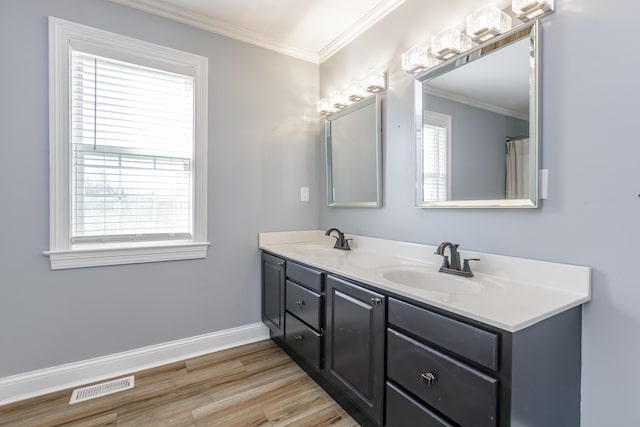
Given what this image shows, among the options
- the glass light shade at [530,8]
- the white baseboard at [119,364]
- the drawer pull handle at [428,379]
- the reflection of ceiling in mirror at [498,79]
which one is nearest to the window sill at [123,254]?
the white baseboard at [119,364]

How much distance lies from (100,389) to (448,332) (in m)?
2.07

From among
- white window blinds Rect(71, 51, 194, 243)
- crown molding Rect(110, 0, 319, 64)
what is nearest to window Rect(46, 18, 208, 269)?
white window blinds Rect(71, 51, 194, 243)

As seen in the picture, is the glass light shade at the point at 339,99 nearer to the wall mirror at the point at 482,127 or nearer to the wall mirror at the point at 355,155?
the wall mirror at the point at 355,155

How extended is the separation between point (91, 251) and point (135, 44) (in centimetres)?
139

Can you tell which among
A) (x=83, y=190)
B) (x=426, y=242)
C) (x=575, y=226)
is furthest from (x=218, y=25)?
(x=575, y=226)

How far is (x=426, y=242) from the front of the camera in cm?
182

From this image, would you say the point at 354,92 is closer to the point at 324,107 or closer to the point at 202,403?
the point at 324,107

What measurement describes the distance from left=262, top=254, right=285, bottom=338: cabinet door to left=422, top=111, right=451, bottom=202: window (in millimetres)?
1121

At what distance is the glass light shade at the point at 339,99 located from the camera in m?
2.39

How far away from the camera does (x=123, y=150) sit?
2.05 m

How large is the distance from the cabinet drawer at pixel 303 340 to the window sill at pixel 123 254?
841mm

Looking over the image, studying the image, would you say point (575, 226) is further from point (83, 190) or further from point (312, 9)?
point (83, 190)

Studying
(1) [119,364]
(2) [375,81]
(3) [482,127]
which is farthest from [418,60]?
(1) [119,364]

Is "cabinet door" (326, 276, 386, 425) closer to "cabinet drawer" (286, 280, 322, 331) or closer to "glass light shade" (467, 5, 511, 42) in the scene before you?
"cabinet drawer" (286, 280, 322, 331)
